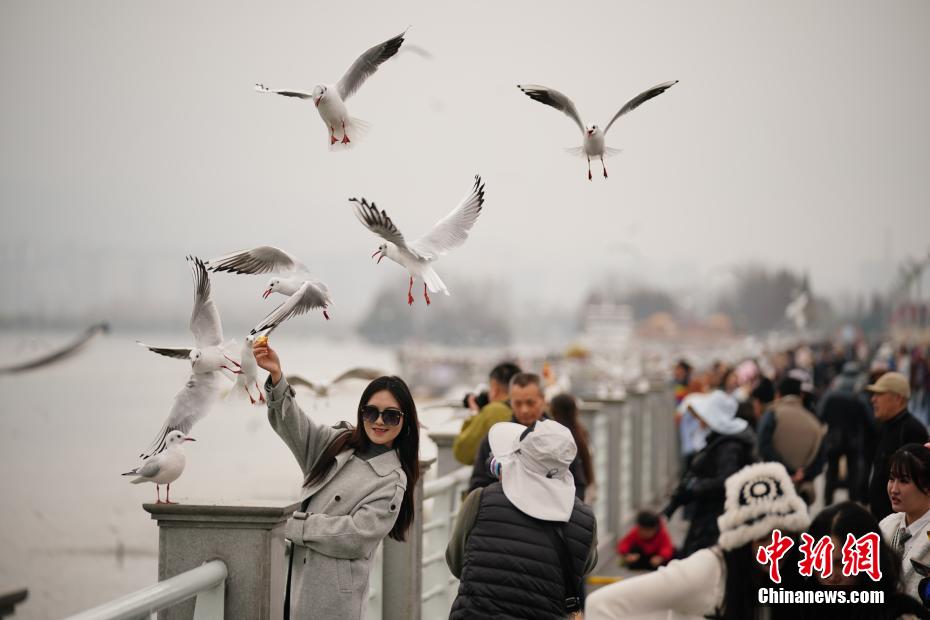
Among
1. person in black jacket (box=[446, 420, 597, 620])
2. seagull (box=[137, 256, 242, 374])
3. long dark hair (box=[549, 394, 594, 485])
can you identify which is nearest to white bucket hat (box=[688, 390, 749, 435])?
long dark hair (box=[549, 394, 594, 485])

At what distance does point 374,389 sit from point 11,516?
67862 millimetres

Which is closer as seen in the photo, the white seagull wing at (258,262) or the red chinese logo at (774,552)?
the red chinese logo at (774,552)

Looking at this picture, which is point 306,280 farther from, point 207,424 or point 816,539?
point 207,424

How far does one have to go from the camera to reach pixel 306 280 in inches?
126

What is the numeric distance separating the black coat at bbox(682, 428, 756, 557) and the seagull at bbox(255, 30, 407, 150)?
133 inches

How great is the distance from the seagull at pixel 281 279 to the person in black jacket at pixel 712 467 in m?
3.27

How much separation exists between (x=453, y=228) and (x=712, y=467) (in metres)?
3.35

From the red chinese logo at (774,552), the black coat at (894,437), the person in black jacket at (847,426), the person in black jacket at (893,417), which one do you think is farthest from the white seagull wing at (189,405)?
the person in black jacket at (847,426)

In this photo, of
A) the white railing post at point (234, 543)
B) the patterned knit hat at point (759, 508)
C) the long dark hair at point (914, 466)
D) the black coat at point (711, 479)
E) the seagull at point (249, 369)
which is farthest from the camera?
the black coat at point (711, 479)

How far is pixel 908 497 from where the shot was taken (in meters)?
3.75

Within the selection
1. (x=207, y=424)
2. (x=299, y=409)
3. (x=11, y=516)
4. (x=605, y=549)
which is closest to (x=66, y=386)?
(x=11, y=516)

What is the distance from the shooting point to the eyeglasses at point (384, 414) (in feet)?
11.5

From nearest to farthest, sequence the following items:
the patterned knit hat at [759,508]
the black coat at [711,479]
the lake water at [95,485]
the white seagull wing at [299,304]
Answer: the patterned knit hat at [759,508]
the white seagull wing at [299,304]
the black coat at [711,479]
the lake water at [95,485]

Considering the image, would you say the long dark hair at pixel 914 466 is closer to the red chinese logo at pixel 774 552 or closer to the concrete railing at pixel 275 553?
the red chinese logo at pixel 774 552
